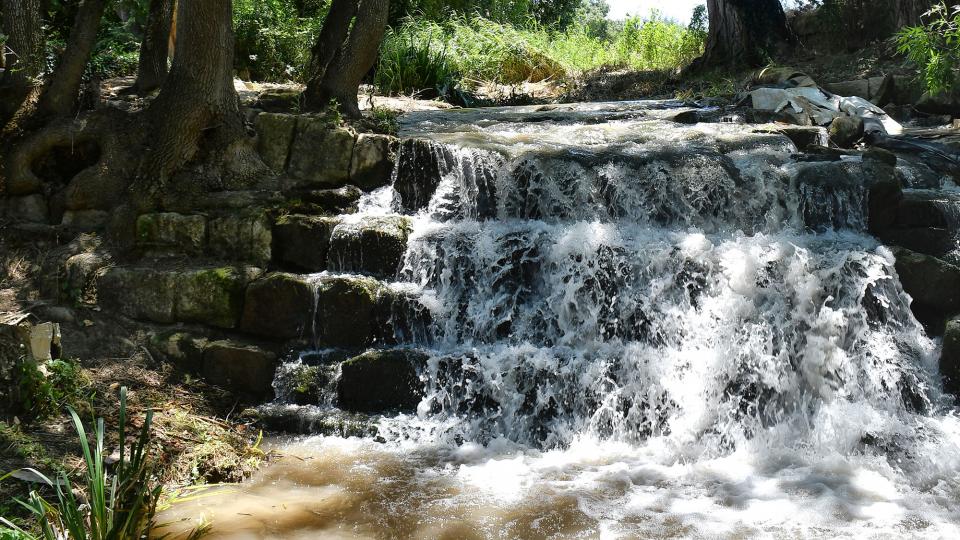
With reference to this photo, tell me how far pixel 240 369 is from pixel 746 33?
10645 mm

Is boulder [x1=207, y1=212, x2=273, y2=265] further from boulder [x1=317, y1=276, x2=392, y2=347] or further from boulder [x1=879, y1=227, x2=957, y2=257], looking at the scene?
boulder [x1=879, y1=227, x2=957, y2=257]

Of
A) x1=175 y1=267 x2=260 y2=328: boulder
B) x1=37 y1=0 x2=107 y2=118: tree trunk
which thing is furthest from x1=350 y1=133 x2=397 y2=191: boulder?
x1=37 y1=0 x2=107 y2=118: tree trunk

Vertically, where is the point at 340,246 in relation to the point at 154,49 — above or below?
below

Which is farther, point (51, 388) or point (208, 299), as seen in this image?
point (208, 299)

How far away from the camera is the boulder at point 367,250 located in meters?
6.78

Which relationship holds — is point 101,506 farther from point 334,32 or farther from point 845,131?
point 845,131

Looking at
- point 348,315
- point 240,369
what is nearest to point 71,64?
point 240,369

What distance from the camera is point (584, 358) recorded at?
608 centimetres

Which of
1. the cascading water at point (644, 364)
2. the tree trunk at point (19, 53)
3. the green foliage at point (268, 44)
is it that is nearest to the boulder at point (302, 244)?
the cascading water at point (644, 364)

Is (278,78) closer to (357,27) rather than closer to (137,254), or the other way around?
(357,27)

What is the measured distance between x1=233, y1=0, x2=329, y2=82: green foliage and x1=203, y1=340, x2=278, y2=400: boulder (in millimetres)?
5778

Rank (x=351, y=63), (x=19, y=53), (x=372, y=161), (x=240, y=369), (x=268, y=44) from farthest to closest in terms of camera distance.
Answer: (x=268, y=44) → (x=351, y=63) → (x=372, y=161) → (x=19, y=53) → (x=240, y=369)

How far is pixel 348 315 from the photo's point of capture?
643 cm

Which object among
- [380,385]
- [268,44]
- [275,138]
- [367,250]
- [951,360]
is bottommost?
[380,385]
